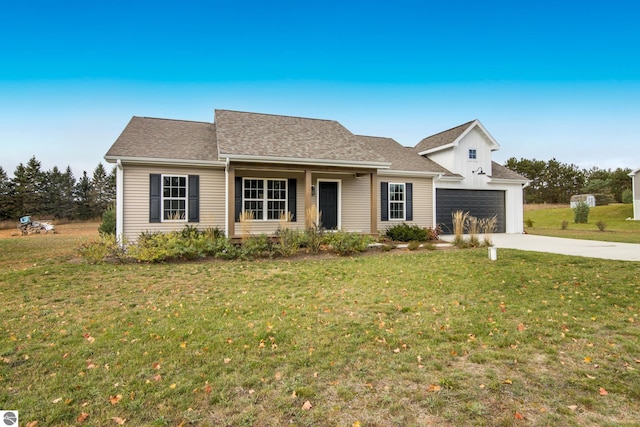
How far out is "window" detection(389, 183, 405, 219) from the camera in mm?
14453

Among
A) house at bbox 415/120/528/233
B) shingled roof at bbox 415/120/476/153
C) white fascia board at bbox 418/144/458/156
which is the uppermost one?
shingled roof at bbox 415/120/476/153

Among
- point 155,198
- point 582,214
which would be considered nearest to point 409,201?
point 155,198

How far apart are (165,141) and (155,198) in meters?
2.50

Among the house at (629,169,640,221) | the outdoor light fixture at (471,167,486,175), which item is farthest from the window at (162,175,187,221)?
the house at (629,169,640,221)

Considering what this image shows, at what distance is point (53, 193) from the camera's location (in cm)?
3634

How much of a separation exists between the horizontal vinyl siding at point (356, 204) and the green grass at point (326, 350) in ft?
23.3

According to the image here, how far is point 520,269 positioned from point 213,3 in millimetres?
12654

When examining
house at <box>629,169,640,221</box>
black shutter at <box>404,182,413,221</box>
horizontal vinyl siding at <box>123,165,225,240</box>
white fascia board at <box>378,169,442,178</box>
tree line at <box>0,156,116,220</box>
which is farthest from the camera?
tree line at <box>0,156,116,220</box>

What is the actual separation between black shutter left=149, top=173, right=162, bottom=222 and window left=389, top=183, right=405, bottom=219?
9.06 meters

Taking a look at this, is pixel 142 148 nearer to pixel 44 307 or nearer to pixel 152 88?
pixel 152 88

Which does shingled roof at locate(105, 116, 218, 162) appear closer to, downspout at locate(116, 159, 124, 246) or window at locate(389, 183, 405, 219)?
downspout at locate(116, 159, 124, 246)

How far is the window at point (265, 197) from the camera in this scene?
1252cm

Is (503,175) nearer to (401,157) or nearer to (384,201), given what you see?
(401,157)

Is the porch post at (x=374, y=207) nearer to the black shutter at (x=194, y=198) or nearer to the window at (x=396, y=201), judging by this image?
the window at (x=396, y=201)
